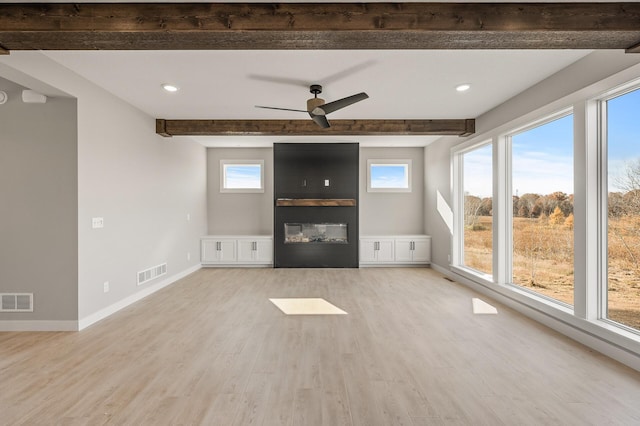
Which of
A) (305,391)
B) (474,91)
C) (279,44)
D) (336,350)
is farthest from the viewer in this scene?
(474,91)

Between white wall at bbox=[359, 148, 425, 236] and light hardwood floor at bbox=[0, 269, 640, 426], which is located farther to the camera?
white wall at bbox=[359, 148, 425, 236]

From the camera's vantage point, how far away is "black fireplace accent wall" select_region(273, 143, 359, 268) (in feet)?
22.2

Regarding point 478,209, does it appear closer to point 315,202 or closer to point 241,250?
point 315,202

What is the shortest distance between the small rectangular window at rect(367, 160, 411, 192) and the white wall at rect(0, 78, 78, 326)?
5508mm

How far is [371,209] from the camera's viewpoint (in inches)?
285

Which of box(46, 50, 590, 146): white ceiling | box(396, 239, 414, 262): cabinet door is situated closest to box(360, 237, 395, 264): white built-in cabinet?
box(396, 239, 414, 262): cabinet door

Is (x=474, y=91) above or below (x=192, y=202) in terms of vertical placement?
above

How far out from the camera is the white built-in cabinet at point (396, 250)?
268 inches

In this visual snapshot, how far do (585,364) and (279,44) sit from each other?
3.55 m

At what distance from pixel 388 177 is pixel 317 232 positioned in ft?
6.95

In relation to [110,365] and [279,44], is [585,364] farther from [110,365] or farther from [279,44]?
[110,365]

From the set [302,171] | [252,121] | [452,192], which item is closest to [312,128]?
[252,121]

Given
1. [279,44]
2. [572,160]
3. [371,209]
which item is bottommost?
[371,209]

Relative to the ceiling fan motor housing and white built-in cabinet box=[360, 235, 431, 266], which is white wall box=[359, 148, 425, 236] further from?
the ceiling fan motor housing
